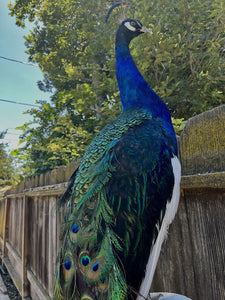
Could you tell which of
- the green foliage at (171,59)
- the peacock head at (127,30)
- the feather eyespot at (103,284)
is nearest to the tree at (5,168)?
the green foliage at (171,59)

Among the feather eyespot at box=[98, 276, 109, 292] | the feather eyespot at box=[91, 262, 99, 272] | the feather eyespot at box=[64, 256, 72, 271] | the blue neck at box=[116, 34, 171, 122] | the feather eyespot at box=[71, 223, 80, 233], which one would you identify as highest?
the blue neck at box=[116, 34, 171, 122]

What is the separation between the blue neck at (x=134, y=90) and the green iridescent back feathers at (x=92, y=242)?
1.36 ft

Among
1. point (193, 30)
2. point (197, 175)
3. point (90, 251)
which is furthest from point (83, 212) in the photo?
point (193, 30)

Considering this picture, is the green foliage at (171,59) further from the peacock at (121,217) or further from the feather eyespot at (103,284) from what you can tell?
the feather eyespot at (103,284)

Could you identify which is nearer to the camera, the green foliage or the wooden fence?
the wooden fence

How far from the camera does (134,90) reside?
4.83 ft

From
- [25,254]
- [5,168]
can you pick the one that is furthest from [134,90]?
[5,168]

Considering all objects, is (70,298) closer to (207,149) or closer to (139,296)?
(139,296)

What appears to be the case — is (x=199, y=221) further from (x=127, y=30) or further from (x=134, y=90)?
(x=127, y=30)

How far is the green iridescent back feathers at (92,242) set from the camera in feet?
2.46

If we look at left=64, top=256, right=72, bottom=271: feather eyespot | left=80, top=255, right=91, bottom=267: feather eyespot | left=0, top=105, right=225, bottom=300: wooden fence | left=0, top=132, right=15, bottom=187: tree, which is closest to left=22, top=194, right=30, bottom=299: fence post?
left=0, top=105, right=225, bottom=300: wooden fence

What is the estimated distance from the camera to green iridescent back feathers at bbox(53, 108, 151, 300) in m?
0.75

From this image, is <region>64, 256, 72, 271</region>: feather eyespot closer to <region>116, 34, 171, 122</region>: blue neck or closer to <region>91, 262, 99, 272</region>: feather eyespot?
<region>91, 262, 99, 272</region>: feather eyespot

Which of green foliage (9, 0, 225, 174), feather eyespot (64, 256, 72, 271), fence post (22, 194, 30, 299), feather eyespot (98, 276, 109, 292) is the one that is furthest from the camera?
fence post (22, 194, 30, 299)
